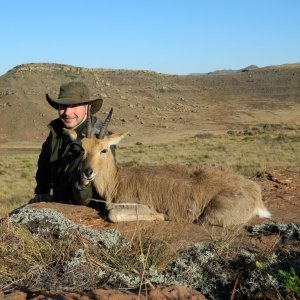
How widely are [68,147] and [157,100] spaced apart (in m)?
63.1

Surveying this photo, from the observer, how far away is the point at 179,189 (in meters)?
8.39

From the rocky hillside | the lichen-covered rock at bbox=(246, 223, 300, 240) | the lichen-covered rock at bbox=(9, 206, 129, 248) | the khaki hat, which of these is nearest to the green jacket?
the khaki hat

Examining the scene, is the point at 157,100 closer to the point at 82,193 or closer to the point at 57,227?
the point at 82,193

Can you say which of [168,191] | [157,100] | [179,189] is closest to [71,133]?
[168,191]

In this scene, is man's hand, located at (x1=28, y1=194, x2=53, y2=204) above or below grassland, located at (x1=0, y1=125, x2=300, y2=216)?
above

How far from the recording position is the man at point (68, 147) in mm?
8530

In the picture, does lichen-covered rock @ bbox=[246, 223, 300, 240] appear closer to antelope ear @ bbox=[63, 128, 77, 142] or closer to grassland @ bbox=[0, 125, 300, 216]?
antelope ear @ bbox=[63, 128, 77, 142]

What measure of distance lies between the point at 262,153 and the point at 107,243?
2369 cm

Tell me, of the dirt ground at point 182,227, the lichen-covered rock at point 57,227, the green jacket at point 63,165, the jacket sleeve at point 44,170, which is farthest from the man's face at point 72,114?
the lichen-covered rock at point 57,227

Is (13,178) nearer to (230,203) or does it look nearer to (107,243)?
(230,203)

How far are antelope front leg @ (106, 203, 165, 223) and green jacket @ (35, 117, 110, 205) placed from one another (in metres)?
0.58

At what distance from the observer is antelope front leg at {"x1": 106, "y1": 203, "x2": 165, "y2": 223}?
7809mm

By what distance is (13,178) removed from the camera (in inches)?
1010

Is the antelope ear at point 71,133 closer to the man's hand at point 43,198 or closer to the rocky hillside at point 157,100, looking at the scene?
the man's hand at point 43,198
